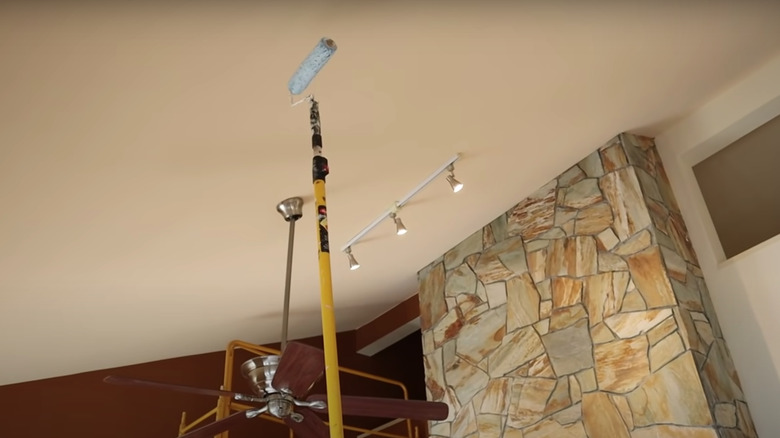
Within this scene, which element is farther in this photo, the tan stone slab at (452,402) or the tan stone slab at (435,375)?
the tan stone slab at (435,375)

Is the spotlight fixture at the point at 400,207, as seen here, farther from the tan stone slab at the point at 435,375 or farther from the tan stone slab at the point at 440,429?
the tan stone slab at the point at 440,429

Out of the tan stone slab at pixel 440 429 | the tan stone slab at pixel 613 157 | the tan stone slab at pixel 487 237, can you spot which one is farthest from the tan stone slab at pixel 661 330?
the tan stone slab at pixel 440 429

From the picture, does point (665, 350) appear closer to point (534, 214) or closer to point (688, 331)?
point (688, 331)

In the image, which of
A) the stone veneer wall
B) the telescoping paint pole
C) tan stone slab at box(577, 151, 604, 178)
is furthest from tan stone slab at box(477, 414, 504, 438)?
the telescoping paint pole

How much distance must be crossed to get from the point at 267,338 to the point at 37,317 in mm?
2062

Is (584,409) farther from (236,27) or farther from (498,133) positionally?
(236,27)

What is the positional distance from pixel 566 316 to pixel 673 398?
763 mm

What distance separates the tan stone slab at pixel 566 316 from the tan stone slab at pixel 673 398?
538 mm

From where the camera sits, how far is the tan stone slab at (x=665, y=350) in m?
2.87

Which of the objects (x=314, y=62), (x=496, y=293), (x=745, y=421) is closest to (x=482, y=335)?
(x=496, y=293)

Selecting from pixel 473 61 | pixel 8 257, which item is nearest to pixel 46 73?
pixel 8 257

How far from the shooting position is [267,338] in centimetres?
555

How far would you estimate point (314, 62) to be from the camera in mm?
1750

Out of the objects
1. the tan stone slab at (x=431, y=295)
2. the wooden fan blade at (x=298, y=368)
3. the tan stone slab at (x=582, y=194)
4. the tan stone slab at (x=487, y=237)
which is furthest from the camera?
the tan stone slab at (x=431, y=295)
